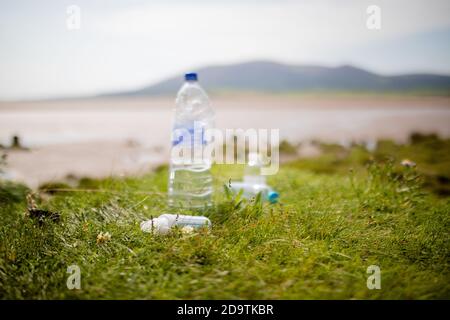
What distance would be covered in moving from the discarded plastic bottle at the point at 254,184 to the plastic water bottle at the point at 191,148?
0.32 metres

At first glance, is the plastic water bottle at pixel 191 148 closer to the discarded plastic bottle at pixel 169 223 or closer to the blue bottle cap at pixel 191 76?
the blue bottle cap at pixel 191 76

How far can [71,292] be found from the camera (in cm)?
177

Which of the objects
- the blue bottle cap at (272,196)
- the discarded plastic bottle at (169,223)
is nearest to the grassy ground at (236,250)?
the discarded plastic bottle at (169,223)

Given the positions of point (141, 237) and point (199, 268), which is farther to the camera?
point (141, 237)

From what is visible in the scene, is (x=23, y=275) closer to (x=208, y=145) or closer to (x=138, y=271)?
(x=138, y=271)

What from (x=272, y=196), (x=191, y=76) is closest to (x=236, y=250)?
(x=272, y=196)

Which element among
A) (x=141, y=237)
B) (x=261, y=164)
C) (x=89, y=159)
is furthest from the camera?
(x=89, y=159)

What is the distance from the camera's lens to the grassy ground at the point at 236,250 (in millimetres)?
1811

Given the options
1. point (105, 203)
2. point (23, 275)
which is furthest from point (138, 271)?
point (105, 203)

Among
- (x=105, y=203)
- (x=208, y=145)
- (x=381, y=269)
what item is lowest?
(x=381, y=269)

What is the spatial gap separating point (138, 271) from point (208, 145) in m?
1.79

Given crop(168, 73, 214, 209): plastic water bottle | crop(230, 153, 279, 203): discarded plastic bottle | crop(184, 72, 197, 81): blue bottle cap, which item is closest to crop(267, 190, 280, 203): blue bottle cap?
crop(230, 153, 279, 203): discarded plastic bottle

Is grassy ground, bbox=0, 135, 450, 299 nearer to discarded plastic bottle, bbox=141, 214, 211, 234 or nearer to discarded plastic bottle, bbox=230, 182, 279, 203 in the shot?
discarded plastic bottle, bbox=141, 214, 211, 234

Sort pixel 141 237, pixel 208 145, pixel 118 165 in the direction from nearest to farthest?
pixel 141 237, pixel 208 145, pixel 118 165
